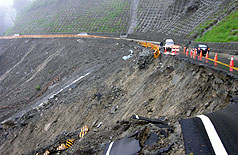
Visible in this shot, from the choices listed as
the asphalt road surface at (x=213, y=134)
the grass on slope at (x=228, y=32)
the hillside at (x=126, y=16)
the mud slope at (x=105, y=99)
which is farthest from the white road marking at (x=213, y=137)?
the hillside at (x=126, y=16)

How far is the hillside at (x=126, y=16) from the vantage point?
112 feet

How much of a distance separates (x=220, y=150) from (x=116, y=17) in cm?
5251

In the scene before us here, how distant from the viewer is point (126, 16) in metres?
52.7

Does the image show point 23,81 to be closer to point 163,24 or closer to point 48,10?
point 163,24

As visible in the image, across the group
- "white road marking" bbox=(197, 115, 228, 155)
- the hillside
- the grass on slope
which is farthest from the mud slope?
the hillside

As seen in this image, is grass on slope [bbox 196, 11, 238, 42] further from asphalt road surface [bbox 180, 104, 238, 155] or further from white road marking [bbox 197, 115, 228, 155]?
white road marking [bbox 197, 115, 228, 155]

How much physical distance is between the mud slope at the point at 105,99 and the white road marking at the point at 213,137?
2.00 feet

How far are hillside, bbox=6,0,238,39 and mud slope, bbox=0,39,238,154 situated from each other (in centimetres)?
1367

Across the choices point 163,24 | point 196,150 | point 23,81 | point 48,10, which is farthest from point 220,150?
point 48,10

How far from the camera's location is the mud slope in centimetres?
691

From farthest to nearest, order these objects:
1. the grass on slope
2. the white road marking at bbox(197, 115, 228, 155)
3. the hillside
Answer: the hillside → the grass on slope → the white road marking at bbox(197, 115, 228, 155)

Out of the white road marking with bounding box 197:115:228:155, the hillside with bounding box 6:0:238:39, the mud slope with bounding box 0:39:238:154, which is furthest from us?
the hillside with bounding box 6:0:238:39

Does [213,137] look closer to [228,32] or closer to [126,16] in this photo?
[228,32]

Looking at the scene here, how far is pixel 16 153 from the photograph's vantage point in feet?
50.0
